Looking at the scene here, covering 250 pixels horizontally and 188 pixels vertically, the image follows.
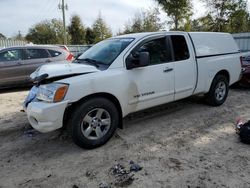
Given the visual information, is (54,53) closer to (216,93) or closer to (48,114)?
(216,93)

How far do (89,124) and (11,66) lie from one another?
6011mm

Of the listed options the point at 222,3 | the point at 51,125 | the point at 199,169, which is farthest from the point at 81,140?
the point at 222,3

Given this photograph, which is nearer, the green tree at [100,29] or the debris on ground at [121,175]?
the debris on ground at [121,175]

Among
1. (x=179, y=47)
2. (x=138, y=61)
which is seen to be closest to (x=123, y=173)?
(x=138, y=61)

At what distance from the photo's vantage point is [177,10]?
18266 mm

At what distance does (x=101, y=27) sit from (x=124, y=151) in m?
34.6

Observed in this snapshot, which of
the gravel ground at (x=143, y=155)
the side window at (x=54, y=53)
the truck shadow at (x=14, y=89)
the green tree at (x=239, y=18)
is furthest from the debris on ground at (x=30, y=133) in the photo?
the green tree at (x=239, y=18)

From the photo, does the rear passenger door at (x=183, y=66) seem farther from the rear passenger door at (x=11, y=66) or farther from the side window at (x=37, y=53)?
the rear passenger door at (x=11, y=66)

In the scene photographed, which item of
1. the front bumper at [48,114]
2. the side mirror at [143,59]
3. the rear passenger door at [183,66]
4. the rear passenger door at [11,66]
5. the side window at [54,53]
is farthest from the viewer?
the side window at [54,53]

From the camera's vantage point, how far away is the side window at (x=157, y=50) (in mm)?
4748

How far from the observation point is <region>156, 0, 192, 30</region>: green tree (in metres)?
18.1

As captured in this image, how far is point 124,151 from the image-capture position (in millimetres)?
3977

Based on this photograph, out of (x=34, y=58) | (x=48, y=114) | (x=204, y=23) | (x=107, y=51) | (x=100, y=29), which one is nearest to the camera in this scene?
(x=48, y=114)

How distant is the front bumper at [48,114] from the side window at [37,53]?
5.92 metres
